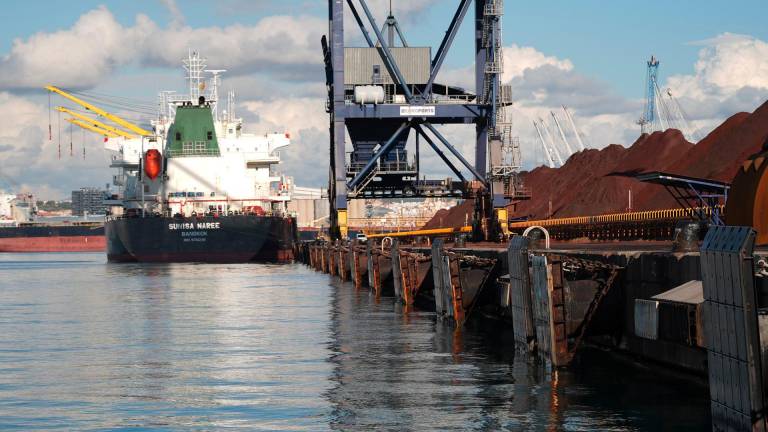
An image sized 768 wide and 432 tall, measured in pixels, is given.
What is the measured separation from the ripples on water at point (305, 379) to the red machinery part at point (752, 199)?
5.89 metres

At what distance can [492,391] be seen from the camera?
722 inches

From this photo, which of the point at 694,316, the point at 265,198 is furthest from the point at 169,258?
the point at 694,316

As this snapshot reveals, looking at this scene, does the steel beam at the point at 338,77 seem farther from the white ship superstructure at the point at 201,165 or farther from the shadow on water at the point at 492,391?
the shadow on water at the point at 492,391

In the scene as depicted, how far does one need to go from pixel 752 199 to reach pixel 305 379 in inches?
435

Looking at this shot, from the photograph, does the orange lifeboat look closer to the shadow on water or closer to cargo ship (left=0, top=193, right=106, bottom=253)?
the shadow on water

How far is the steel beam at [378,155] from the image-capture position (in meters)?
71.1

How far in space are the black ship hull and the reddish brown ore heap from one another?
90.4 feet

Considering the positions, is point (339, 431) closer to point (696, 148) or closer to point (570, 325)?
point (570, 325)

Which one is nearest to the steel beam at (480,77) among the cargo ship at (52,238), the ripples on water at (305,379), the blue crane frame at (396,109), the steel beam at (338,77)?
the blue crane frame at (396,109)

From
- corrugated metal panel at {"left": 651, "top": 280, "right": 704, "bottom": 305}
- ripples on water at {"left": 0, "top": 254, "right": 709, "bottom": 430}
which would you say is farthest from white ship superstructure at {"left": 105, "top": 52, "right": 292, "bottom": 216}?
corrugated metal panel at {"left": 651, "top": 280, "right": 704, "bottom": 305}

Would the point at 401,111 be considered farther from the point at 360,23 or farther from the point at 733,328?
the point at 733,328

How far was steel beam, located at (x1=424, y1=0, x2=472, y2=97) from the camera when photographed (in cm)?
7269

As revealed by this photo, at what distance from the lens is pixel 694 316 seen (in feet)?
46.5

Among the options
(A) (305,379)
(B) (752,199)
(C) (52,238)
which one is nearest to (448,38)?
(B) (752,199)
